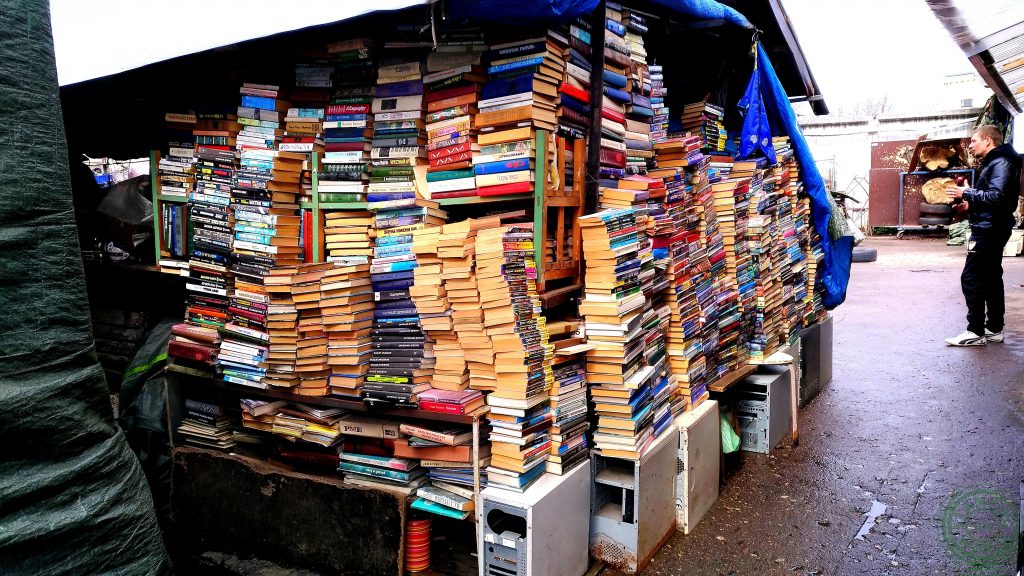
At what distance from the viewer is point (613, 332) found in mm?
3842

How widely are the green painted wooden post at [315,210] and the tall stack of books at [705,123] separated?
324cm

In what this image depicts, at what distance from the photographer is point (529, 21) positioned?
353 centimetres

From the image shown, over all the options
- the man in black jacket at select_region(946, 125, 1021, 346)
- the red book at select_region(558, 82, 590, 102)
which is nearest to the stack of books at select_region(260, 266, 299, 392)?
the red book at select_region(558, 82, 590, 102)

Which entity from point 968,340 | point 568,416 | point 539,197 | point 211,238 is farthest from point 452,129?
point 968,340

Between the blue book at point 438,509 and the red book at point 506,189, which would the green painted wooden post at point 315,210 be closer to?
the red book at point 506,189

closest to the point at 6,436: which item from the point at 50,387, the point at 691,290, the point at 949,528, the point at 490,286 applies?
the point at 50,387

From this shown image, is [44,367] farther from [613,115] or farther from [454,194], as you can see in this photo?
[613,115]

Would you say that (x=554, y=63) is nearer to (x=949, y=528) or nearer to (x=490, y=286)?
(x=490, y=286)

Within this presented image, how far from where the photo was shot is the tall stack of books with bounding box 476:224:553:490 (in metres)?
3.50

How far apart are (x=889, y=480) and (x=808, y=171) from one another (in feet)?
11.1

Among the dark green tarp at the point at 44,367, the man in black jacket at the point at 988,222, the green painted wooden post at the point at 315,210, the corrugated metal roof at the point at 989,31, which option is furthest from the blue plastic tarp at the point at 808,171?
the dark green tarp at the point at 44,367

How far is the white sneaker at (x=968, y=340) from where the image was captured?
354 inches

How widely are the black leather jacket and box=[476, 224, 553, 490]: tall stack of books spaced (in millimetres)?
7365

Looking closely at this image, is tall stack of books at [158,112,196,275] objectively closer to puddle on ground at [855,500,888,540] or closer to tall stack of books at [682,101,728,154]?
tall stack of books at [682,101,728,154]
